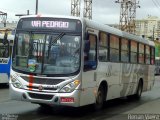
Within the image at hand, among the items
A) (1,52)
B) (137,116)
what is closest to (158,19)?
(1,52)

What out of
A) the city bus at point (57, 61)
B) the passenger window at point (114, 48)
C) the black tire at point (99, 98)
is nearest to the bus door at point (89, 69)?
the city bus at point (57, 61)

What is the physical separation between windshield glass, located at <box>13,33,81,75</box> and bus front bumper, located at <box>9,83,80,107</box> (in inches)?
22.7

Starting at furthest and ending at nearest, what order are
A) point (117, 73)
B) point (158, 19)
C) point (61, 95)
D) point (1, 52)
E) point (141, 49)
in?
point (158, 19) → point (1, 52) → point (141, 49) → point (117, 73) → point (61, 95)

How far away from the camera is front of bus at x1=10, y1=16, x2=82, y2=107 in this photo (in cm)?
1188

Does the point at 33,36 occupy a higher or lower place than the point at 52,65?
higher

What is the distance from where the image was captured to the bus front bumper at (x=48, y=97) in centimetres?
1178

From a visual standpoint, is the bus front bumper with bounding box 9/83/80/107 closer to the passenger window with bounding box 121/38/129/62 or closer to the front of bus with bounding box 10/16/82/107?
the front of bus with bounding box 10/16/82/107

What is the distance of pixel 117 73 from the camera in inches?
617

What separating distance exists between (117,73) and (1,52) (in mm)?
8783

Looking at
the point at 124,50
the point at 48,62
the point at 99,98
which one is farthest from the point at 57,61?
the point at 124,50

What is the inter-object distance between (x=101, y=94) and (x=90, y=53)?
1.90 meters

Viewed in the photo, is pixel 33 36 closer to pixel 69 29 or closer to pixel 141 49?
pixel 69 29

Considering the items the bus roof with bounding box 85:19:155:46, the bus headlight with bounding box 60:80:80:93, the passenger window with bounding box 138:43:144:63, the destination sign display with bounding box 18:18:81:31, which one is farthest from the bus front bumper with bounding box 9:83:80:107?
the passenger window with bounding box 138:43:144:63

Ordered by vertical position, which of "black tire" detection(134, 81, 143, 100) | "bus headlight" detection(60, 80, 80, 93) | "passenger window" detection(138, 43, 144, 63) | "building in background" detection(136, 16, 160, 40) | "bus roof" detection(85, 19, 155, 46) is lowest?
"black tire" detection(134, 81, 143, 100)
